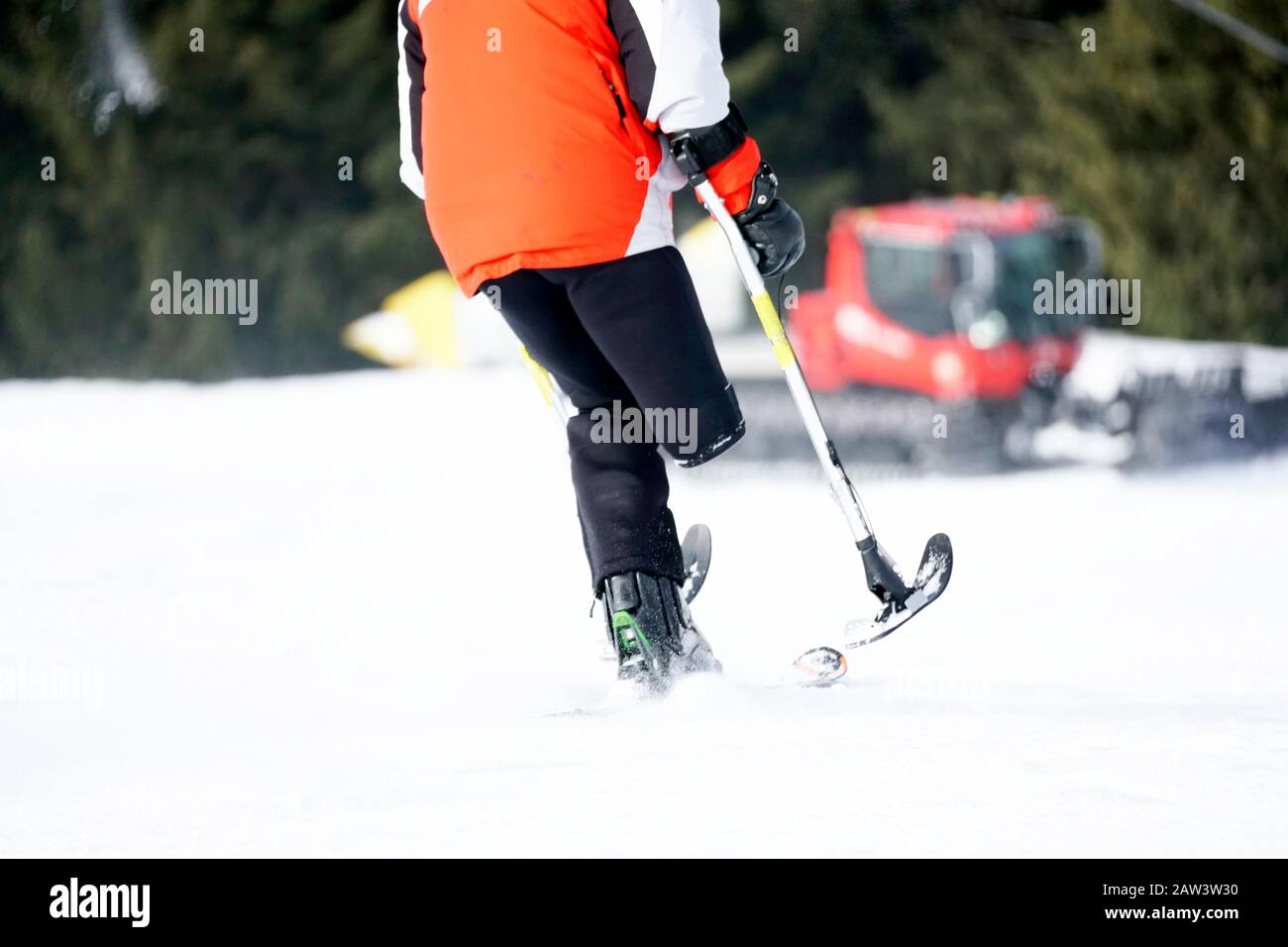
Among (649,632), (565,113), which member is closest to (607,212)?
(565,113)

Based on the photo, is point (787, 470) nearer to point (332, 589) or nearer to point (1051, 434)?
point (1051, 434)

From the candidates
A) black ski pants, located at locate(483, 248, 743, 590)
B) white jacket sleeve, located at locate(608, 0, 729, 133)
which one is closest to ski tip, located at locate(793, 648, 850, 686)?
black ski pants, located at locate(483, 248, 743, 590)

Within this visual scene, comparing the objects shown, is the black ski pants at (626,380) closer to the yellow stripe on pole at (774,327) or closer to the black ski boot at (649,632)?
the black ski boot at (649,632)

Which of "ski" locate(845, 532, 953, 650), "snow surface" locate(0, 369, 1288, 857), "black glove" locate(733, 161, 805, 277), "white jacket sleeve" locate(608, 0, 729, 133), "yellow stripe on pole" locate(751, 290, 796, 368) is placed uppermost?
"white jacket sleeve" locate(608, 0, 729, 133)

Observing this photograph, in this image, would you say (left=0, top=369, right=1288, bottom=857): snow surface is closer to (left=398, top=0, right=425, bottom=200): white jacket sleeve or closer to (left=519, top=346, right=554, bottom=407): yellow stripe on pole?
(left=519, top=346, right=554, bottom=407): yellow stripe on pole

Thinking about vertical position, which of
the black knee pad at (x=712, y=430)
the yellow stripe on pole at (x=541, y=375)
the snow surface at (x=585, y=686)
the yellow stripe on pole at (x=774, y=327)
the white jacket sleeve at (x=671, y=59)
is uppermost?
the white jacket sleeve at (x=671, y=59)

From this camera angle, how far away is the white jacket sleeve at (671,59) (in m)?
2.47

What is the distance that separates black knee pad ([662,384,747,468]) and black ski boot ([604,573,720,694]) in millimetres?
215

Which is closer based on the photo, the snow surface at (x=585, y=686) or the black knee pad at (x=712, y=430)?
the snow surface at (x=585, y=686)

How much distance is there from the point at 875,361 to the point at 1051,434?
1372mm

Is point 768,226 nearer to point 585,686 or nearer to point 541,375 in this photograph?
point 541,375

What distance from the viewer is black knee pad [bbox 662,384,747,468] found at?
2.61m

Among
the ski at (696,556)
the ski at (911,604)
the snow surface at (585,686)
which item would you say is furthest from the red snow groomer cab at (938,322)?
the ski at (911,604)

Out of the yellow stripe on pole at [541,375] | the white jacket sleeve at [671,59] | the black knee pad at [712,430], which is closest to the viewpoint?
the white jacket sleeve at [671,59]
